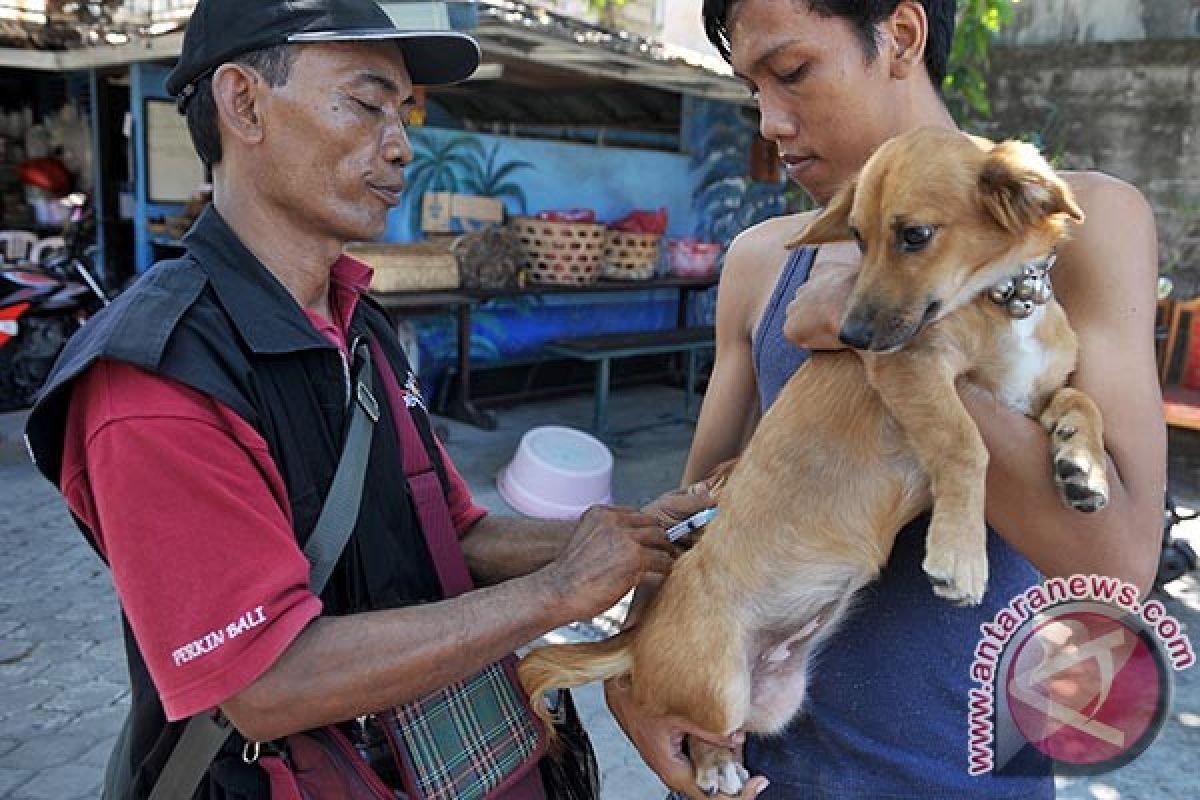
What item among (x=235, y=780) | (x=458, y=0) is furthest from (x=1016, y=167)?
(x=458, y=0)

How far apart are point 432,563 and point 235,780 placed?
0.49 meters

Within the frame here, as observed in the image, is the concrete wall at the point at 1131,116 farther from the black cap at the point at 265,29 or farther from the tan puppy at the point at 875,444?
the black cap at the point at 265,29

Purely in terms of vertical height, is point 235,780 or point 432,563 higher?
point 432,563

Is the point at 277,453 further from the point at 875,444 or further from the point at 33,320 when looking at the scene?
the point at 33,320

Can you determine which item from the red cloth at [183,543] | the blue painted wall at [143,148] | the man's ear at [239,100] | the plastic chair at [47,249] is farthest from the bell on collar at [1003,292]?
the plastic chair at [47,249]

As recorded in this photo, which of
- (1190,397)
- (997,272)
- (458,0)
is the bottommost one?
(1190,397)

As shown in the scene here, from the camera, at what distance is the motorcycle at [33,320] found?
7.43 metres

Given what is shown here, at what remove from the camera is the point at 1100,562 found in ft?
4.68

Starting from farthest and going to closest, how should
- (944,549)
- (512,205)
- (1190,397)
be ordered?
1. (512,205)
2. (1190,397)
3. (944,549)

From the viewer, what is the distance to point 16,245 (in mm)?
10445

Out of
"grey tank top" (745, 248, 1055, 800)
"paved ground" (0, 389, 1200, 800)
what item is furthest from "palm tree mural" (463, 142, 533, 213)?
"grey tank top" (745, 248, 1055, 800)

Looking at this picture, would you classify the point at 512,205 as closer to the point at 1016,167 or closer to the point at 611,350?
the point at 611,350

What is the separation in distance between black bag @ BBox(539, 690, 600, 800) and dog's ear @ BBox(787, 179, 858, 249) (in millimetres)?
1022

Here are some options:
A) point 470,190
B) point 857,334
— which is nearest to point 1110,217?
point 857,334
